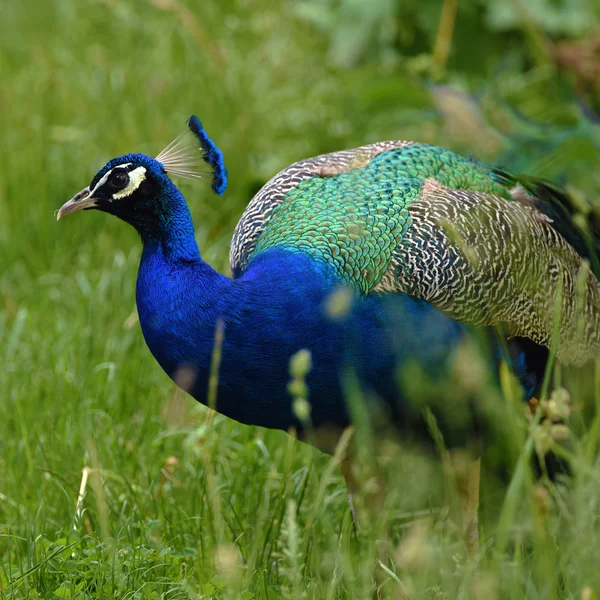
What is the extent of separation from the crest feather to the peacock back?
0.26 meters

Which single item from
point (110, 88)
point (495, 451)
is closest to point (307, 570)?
point (495, 451)

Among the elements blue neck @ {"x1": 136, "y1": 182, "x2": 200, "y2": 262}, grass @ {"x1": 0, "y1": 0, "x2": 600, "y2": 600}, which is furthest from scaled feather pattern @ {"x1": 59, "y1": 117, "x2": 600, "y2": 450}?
grass @ {"x1": 0, "y1": 0, "x2": 600, "y2": 600}

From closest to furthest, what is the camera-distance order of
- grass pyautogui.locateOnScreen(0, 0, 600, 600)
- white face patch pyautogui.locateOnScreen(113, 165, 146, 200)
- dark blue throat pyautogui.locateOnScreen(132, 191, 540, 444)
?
grass pyautogui.locateOnScreen(0, 0, 600, 600) < dark blue throat pyautogui.locateOnScreen(132, 191, 540, 444) < white face patch pyautogui.locateOnScreen(113, 165, 146, 200)

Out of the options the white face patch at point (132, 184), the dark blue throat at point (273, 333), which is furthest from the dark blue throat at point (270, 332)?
the white face patch at point (132, 184)

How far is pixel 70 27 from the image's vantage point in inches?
240

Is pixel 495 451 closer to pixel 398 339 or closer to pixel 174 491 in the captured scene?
pixel 398 339

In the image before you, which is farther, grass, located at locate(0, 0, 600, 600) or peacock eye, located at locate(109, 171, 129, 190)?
peacock eye, located at locate(109, 171, 129, 190)

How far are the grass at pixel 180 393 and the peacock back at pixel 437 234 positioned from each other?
12.0 inches

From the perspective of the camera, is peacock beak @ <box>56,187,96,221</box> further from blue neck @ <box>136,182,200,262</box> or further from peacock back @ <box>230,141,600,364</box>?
peacock back @ <box>230,141,600,364</box>

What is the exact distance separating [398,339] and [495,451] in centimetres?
63

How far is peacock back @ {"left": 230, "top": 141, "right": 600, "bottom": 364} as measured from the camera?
2.80 meters

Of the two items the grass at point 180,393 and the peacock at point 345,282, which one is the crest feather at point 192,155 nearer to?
the peacock at point 345,282

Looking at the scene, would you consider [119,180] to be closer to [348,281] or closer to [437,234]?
[348,281]

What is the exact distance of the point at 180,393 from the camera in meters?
3.51
